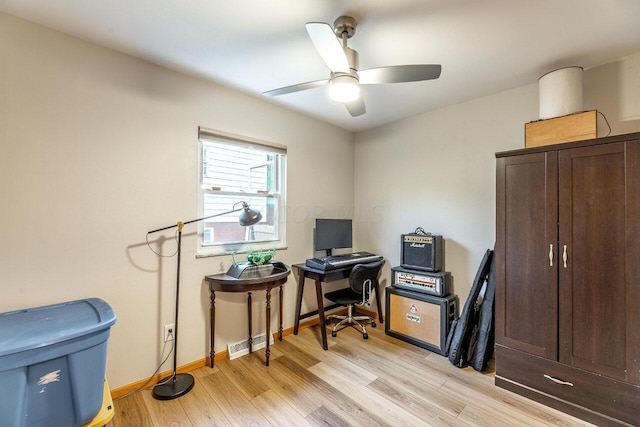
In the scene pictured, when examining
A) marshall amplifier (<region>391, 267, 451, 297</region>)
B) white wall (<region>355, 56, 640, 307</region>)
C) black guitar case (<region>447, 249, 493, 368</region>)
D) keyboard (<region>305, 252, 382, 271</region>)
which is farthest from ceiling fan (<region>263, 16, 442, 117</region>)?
marshall amplifier (<region>391, 267, 451, 297</region>)

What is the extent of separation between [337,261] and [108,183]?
2078mm

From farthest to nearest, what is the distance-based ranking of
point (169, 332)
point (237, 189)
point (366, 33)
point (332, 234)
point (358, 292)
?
point (332, 234) < point (358, 292) < point (237, 189) < point (169, 332) < point (366, 33)

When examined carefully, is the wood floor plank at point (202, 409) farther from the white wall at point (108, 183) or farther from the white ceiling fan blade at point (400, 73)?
the white ceiling fan blade at point (400, 73)

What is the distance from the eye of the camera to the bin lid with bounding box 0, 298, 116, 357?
116 cm

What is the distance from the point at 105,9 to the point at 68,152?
90 centimetres

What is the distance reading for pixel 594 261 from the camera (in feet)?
5.71

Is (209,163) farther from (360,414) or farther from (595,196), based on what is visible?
(595,196)

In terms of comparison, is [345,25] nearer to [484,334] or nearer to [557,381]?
[484,334]

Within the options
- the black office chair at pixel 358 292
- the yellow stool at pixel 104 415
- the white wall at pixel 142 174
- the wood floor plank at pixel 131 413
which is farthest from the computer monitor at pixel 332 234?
the yellow stool at pixel 104 415

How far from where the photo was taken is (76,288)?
180 cm

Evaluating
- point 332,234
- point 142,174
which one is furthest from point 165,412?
point 332,234

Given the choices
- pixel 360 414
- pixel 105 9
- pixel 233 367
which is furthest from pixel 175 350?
pixel 105 9

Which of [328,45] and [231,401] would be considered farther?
[231,401]

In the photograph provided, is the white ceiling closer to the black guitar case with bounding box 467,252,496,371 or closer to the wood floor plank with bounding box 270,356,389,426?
the black guitar case with bounding box 467,252,496,371
